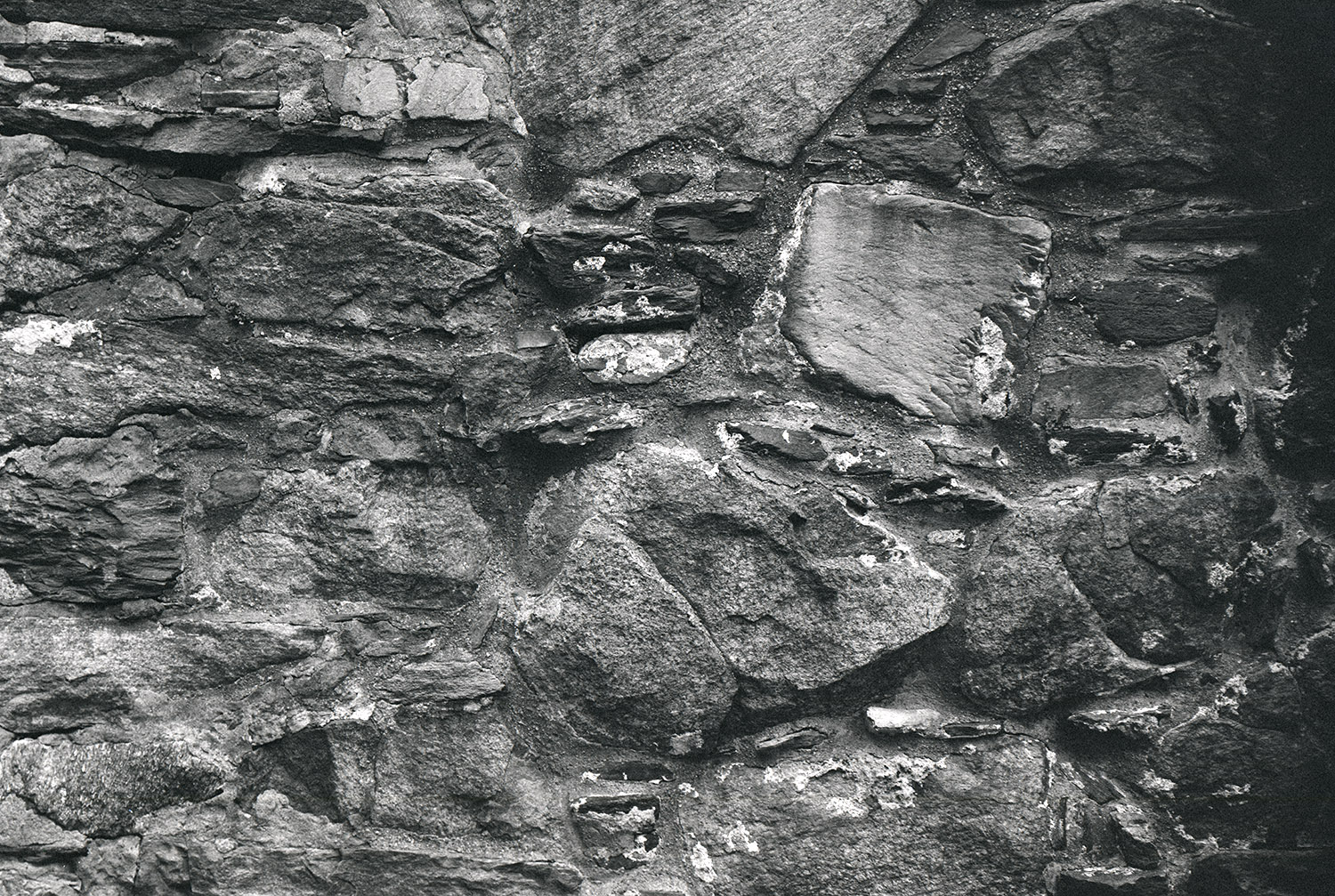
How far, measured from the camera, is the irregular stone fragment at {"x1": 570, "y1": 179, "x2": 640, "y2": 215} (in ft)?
5.62

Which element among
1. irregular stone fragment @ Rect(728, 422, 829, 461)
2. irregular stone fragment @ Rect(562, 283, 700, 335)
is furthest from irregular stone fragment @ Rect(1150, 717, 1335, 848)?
irregular stone fragment @ Rect(562, 283, 700, 335)

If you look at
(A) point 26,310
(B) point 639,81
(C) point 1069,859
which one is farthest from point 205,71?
(C) point 1069,859

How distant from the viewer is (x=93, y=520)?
1.60 metres

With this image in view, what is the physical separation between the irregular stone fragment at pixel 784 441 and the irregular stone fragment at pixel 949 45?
646mm

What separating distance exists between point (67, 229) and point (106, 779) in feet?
2.79

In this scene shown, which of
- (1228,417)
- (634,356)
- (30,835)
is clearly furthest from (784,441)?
(30,835)

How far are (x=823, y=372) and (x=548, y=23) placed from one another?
0.74 metres

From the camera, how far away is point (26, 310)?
1605mm

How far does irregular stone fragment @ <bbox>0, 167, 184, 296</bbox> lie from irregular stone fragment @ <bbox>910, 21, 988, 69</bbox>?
4.15 ft

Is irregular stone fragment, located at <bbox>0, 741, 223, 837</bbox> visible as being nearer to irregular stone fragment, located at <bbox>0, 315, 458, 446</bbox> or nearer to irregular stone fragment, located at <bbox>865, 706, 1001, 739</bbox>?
irregular stone fragment, located at <bbox>0, 315, 458, 446</bbox>

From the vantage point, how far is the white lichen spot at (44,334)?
159 cm

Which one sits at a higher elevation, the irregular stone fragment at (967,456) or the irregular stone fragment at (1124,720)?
the irregular stone fragment at (967,456)

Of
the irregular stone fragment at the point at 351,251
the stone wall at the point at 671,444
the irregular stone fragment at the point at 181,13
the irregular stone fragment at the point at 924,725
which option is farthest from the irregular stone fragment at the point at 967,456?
the irregular stone fragment at the point at 181,13

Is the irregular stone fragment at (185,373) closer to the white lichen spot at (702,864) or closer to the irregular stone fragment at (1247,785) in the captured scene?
the white lichen spot at (702,864)
